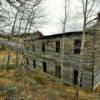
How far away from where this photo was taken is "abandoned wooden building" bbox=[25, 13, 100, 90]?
18.6 metres

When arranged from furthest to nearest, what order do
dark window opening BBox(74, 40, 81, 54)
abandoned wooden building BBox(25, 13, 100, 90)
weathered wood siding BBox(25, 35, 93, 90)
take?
dark window opening BBox(74, 40, 81, 54)
weathered wood siding BBox(25, 35, 93, 90)
abandoned wooden building BBox(25, 13, 100, 90)

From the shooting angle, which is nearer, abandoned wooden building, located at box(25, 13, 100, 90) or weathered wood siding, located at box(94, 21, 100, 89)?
abandoned wooden building, located at box(25, 13, 100, 90)

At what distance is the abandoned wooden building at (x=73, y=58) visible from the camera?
18.6m

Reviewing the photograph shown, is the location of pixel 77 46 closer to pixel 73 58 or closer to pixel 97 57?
pixel 73 58

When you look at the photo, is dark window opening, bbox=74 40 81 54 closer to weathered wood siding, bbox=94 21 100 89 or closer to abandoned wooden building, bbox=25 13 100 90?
abandoned wooden building, bbox=25 13 100 90

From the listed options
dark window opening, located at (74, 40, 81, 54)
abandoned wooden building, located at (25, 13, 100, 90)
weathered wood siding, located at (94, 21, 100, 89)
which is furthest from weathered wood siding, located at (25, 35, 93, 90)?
weathered wood siding, located at (94, 21, 100, 89)

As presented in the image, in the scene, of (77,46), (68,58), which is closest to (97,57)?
(77,46)

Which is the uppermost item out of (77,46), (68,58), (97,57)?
(77,46)

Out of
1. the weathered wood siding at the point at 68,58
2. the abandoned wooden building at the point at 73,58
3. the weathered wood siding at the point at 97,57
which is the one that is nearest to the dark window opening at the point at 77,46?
the abandoned wooden building at the point at 73,58

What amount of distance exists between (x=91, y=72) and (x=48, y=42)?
8286 millimetres

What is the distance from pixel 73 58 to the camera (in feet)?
66.0

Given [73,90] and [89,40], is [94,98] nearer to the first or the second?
[73,90]

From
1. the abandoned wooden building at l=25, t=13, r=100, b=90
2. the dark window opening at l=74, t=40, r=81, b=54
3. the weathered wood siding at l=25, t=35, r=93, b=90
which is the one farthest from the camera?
the dark window opening at l=74, t=40, r=81, b=54

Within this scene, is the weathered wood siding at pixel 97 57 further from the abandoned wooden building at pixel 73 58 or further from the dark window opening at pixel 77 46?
the dark window opening at pixel 77 46
